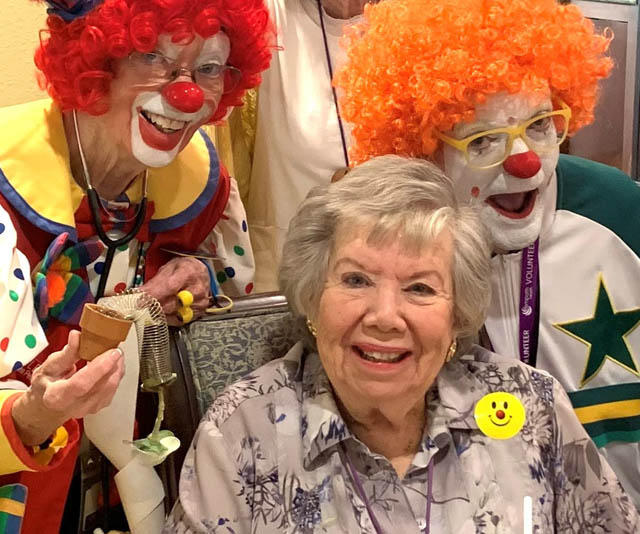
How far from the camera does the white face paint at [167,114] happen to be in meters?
1.49

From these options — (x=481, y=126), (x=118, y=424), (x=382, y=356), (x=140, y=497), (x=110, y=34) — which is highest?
(x=110, y=34)

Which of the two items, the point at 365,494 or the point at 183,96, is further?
the point at 183,96

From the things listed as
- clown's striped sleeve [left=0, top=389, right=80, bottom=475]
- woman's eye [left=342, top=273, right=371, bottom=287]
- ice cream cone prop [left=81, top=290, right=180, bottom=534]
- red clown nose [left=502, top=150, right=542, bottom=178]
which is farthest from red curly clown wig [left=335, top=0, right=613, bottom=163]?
clown's striped sleeve [left=0, top=389, right=80, bottom=475]

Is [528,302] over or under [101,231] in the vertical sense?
under

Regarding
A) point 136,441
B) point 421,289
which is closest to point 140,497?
point 136,441

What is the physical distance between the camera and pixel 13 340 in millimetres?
1336

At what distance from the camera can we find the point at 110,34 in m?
1.45

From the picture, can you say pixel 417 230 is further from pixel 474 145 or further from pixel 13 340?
pixel 13 340

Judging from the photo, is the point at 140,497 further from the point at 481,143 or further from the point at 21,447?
the point at 481,143

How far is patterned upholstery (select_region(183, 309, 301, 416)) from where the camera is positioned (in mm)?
1549

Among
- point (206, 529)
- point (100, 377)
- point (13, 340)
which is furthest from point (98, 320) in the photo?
point (206, 529)

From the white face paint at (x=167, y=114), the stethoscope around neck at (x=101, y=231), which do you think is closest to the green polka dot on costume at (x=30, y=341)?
the stethoscope around neck at (x=101, y=231)

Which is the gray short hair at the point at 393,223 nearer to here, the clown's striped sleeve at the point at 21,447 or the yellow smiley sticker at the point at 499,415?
the yellow smiley sticker at the point at 499,415

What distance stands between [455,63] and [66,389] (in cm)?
90
